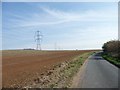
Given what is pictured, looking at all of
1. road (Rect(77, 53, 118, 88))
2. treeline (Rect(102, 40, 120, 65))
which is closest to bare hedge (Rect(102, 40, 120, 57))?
treeline (Rect(102, 40, 120, 65))

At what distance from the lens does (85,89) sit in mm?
14930

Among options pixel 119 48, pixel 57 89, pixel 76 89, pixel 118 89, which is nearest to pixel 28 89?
pixel 57 89

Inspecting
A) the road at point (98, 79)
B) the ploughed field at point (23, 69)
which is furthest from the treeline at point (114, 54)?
the road at point (98, 79)

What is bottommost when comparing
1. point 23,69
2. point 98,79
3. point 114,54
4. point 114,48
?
point 23,69

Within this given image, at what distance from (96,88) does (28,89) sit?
3564 mm

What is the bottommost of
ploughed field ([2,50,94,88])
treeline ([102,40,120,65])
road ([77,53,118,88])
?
ploughed field ([2,50,94,88])

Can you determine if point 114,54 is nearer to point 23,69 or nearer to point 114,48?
point 114,48

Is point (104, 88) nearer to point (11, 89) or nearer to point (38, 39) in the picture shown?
point (11, 89)

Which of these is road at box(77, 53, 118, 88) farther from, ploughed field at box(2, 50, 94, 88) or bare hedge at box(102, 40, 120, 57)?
bare hedge at box(102, 40, 120, 57)

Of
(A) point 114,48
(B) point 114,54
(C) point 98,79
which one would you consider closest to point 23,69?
(C) point 98,79

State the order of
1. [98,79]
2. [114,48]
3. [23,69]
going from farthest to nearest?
[114,48], [23,69], [98,79]

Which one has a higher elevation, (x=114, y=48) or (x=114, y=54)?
(x=114, y=48)

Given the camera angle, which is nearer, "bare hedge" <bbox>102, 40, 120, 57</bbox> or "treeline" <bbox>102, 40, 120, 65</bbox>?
"treeline" <bbox>102, 40, 120, 65</bbox>

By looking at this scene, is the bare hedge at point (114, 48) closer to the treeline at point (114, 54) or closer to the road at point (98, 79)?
the treeline at point (114, 54)
